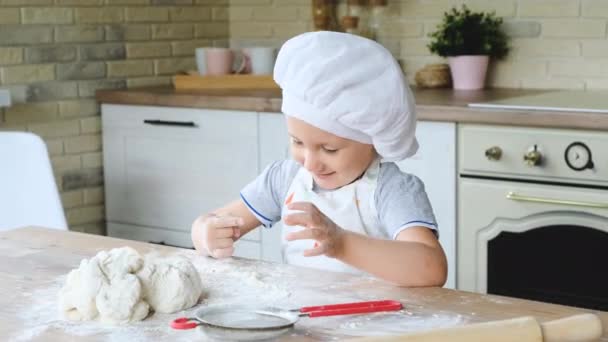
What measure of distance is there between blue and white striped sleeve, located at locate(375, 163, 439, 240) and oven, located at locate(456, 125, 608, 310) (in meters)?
0.88

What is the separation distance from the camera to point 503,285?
2719mm

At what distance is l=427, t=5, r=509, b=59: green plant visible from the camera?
10.3ft

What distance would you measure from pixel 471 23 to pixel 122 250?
1.96 m

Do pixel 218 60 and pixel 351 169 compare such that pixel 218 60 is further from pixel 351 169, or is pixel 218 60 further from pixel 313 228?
pixel 313 228

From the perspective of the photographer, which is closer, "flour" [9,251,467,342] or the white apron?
"flour" [9,251,467,342]

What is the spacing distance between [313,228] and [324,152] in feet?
0.80

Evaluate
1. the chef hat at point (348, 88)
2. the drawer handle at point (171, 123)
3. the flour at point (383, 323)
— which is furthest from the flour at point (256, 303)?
the drawer handle at point (171, 123)

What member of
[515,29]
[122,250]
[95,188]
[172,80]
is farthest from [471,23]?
[122,250]

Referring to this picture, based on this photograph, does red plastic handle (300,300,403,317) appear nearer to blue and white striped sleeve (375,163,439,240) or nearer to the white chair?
blue and white striped sleeve (375,163,439,240)

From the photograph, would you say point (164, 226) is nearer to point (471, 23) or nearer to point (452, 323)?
point (471, 23)

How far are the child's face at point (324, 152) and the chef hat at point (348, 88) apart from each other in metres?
0.02

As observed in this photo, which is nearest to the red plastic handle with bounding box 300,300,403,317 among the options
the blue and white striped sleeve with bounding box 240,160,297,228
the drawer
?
the blue and white striped sleeve with bounding box 240,160,297,228

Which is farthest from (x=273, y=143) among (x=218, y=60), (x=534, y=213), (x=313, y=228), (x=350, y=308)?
(x=350, y=308)

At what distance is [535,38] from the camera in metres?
3.17
